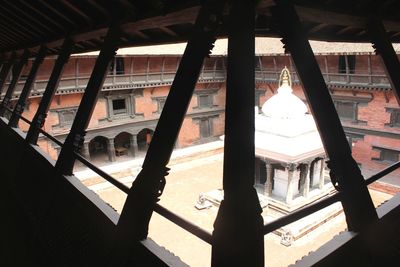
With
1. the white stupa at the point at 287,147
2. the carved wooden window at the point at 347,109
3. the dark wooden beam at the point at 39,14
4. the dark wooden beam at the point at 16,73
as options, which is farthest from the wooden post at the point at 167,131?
the carved wooden window at the point at 347,109

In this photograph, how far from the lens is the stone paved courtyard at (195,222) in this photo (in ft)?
32.9

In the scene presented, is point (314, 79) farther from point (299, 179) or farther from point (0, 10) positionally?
point (299, 179)

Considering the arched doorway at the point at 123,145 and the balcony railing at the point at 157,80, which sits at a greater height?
the balcony railing at the point at 157,80

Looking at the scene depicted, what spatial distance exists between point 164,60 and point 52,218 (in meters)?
19.3

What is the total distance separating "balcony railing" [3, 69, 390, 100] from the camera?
712 inches

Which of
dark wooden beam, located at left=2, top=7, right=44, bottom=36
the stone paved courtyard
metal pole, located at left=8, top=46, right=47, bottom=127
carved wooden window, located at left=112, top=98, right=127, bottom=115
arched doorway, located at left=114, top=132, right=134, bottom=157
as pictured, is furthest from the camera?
arched doorway, located at left=114, top=132, right=134, bottom=157

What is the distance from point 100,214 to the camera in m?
3.07

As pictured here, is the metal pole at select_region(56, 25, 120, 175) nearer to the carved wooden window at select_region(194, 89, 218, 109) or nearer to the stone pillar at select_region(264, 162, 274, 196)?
the stone pillar at select_region(264, 162, 274, 196)

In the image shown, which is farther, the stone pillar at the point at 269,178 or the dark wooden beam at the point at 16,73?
the stone pillar at the point at 269,178

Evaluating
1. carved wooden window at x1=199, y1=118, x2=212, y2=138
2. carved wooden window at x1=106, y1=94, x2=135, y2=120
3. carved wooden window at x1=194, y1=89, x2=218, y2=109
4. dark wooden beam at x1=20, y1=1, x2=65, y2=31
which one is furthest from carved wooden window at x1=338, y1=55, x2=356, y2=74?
dark wooden beam at x1=20, y1=1, x2=65, y2=31

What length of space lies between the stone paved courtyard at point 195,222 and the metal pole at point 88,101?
638 cm

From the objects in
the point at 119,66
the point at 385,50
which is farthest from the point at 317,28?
the point at 119,66

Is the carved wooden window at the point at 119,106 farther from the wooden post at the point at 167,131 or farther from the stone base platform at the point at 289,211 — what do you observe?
the wooden post at the point at 167,131

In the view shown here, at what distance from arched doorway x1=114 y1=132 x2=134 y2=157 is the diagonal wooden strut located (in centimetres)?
2075
